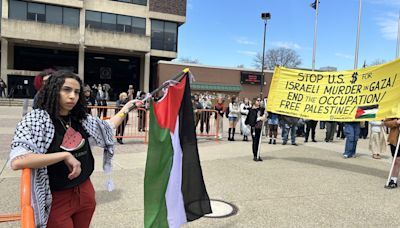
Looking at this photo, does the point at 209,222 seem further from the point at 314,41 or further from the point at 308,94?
the point at 314,41

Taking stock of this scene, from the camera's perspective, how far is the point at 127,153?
966cm

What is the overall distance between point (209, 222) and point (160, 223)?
130 cm

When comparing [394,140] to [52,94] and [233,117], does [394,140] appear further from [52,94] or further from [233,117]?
[52,94]

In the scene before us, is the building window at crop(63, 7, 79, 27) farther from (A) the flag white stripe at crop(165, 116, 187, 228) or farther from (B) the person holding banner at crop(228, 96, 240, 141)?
(A) the flag white stripe at crop(165, 116, 187, 228)

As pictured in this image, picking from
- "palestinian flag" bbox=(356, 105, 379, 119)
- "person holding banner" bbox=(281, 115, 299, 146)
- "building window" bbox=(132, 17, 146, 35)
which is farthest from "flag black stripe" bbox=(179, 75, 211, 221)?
"building window" bbox=(132, 17, 146, 35)

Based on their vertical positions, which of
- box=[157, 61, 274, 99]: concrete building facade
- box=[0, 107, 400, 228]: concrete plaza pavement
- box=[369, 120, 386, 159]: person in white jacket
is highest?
box=[157, 61, 274, 99]: concrete building facade

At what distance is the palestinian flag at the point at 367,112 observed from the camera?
746cm

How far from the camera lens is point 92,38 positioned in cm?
3591

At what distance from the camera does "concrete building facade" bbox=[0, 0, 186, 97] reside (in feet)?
111

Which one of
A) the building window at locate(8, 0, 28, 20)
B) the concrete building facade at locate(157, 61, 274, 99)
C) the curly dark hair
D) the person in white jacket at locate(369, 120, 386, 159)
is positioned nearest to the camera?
the curly dark hair

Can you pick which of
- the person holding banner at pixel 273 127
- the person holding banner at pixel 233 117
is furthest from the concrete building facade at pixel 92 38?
the person holding banner at pixel 273 127

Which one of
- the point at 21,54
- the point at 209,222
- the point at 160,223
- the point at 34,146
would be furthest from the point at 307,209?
the point at 21,54

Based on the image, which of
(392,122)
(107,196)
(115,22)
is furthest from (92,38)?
(392,122)

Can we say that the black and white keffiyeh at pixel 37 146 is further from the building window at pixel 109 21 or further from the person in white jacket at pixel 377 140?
the building window at pixel 109 21
